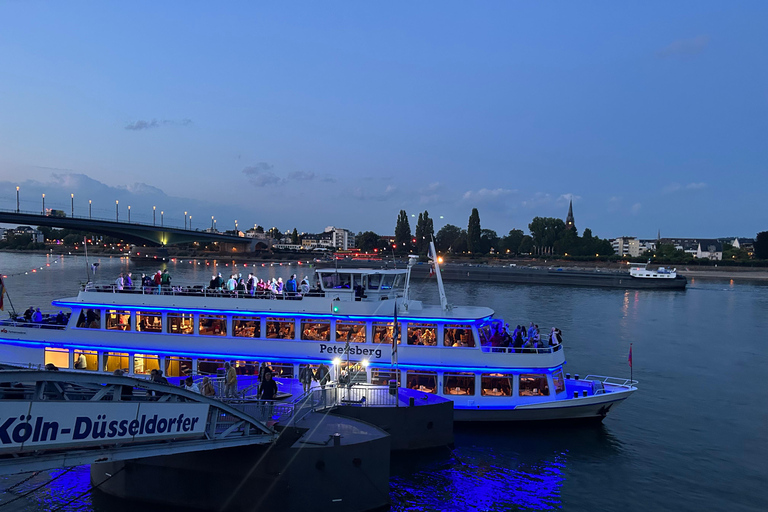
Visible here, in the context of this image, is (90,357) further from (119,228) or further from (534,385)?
(119,228)

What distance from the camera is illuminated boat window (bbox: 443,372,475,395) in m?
17.7

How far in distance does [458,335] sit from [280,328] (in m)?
6.43

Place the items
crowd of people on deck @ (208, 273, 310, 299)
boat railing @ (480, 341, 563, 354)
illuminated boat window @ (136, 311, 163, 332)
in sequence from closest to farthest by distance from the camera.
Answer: boat railing @ (480, 341, 563, 354) → crowd of people on deck @ (208, 273, 310, 299) → illuminated boat window @ (136, 311, 163, 332)

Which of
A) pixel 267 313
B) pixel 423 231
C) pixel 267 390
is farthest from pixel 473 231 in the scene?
pixel 267 390

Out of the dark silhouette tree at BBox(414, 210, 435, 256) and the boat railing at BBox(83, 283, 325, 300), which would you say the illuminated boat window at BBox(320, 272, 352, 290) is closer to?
the boat railing at BBox(83, 283, 325, 300)

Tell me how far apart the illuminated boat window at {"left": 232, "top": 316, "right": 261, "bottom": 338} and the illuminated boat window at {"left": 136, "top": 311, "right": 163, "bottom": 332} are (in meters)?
2.87

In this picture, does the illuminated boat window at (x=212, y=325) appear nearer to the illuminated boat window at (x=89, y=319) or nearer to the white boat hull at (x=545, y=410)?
the illuminated boat window at (x=89, y=319)

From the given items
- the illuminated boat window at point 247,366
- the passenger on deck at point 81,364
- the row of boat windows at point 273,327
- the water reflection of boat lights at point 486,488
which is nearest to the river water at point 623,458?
the water reflection of boat lights at point 486,488

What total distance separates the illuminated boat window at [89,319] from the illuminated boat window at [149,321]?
1.64 metres

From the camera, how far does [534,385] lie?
58.4 feet

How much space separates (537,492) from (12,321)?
19.9 m

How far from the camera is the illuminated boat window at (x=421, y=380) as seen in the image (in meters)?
17.8

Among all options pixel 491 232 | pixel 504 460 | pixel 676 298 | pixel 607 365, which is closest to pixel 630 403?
pixel 607 365

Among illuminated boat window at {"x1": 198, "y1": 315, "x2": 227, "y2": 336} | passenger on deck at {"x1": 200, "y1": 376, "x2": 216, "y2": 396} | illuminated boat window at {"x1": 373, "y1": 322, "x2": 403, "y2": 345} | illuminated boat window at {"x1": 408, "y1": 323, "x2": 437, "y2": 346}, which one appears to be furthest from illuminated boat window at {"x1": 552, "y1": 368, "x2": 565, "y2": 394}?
illuminated boat window at {"x1": 198, "y1": 315, "x2": 227, "y2": 336}
